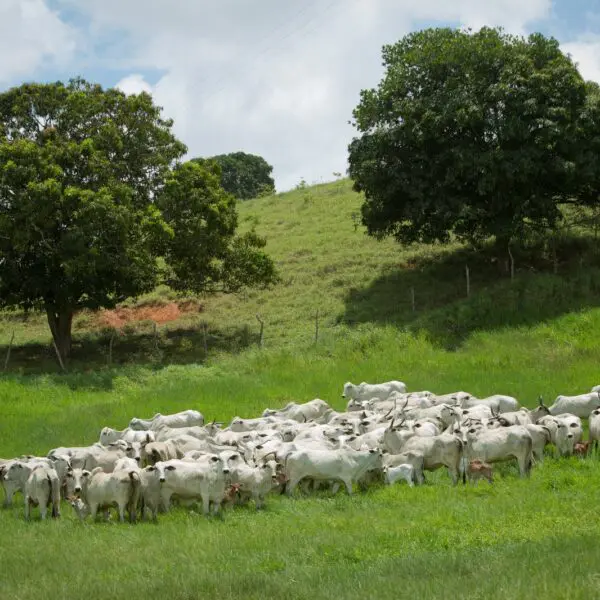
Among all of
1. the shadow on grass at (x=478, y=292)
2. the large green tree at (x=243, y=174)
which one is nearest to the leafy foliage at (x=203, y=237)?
the shadow on grass at (x=478, y=292)

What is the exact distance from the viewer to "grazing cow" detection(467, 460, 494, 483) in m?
14.7

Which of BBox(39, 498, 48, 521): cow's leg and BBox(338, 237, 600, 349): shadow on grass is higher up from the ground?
BBox(338, 237, 600, 349): shadow on grass

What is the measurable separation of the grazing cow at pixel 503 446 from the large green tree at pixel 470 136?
1713 centimetres

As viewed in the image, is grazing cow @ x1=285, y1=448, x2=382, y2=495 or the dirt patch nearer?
grazing cow @ x1=285, y1=448, x2=382, y2=495

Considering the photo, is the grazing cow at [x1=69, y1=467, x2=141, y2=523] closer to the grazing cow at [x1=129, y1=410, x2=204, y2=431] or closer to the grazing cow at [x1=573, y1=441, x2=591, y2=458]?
the grazing cow at [x1=129, y1=410, x2=204, y2=431]

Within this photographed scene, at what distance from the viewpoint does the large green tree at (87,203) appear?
29.9 meters

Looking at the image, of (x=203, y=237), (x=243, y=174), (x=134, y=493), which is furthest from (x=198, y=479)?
(x=243, y=174)

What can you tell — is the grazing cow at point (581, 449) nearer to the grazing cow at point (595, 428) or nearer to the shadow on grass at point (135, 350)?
the grazing cow at point (595, 428)

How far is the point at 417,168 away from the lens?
109 ft

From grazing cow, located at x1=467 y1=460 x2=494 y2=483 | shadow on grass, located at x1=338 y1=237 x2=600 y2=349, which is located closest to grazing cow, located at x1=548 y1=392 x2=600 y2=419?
grazing cow, located at x1=467 y1=460 x2=494 y2=483

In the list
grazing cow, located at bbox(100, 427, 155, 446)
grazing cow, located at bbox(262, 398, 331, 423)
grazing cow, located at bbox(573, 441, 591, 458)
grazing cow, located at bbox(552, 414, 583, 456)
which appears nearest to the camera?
grazing cow, located at bbox(573, 441, 591, 458)

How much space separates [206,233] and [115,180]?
3.90 metres

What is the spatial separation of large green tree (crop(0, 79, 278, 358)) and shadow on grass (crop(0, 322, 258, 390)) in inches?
55.2

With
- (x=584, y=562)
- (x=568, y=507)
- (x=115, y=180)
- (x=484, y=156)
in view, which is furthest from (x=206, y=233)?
(x=584, y=562)
